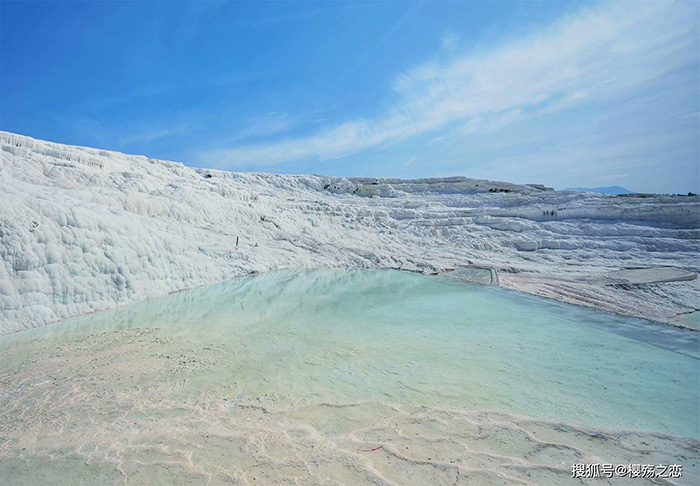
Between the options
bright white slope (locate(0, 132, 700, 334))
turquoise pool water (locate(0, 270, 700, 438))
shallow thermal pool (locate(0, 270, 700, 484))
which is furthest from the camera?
bright white slope (locate(0, 132, 700, 334))

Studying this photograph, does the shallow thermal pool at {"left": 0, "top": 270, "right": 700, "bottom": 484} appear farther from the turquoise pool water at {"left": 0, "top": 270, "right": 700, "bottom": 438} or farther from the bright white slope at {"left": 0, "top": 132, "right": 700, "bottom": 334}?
the bright white slope at {"left": 0, "top": 132, "right": 700, "bottom": 334}

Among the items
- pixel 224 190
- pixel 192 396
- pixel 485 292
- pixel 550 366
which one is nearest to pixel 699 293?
pixel 485 292

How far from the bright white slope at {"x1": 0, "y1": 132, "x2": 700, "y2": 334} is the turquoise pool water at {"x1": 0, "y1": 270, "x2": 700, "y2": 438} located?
1023 mm

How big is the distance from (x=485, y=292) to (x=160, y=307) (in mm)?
7334

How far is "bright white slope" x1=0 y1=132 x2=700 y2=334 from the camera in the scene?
21.8ft

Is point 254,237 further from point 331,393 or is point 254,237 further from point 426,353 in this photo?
point 331,393

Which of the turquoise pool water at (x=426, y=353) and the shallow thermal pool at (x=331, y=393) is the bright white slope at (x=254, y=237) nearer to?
the turquoise pool water at (x=426, y=353)

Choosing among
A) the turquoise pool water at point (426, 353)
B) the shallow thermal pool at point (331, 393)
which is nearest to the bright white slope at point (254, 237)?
the turquoise pool water at point (426, 353)

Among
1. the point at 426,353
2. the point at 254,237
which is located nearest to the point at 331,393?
the point at 426,353

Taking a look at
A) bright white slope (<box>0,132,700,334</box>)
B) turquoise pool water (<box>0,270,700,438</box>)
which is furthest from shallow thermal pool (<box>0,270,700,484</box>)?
bright white slope (<box>0,132,700,334</box>)

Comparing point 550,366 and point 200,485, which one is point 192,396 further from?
point 550,366

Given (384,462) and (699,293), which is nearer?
(384,462)

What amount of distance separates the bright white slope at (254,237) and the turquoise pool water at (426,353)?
1.02 m

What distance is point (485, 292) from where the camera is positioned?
8672 mm
